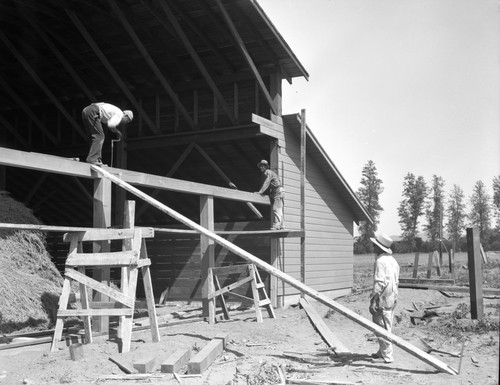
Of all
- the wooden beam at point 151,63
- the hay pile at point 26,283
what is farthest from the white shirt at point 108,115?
the wooden beam at point 151,63

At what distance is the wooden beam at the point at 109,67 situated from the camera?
13344 millimetres

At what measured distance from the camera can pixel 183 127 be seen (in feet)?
49.7

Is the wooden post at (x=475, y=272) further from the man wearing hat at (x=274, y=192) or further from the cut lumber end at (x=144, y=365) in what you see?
the cut lumber end at (x=144, y=365)

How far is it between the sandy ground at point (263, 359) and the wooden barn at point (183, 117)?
12.4 feet

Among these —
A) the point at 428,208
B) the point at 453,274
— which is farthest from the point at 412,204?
the point at 453,274

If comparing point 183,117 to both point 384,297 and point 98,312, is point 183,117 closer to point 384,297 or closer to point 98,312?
point 98,312

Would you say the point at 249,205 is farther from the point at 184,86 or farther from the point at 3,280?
the point at 3,280

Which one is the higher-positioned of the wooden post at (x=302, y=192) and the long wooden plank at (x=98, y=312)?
A: the wooden post at (x=302, y=192)

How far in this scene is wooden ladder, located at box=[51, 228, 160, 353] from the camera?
7.32m

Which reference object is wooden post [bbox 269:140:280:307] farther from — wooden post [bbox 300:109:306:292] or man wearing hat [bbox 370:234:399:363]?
man wearing hat [bbox 370:234:399:363]

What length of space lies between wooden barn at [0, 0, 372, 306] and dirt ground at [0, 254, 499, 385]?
12.0 ft

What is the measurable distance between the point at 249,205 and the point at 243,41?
421 cm

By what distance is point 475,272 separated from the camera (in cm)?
1004

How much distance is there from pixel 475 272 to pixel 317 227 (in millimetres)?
6727
